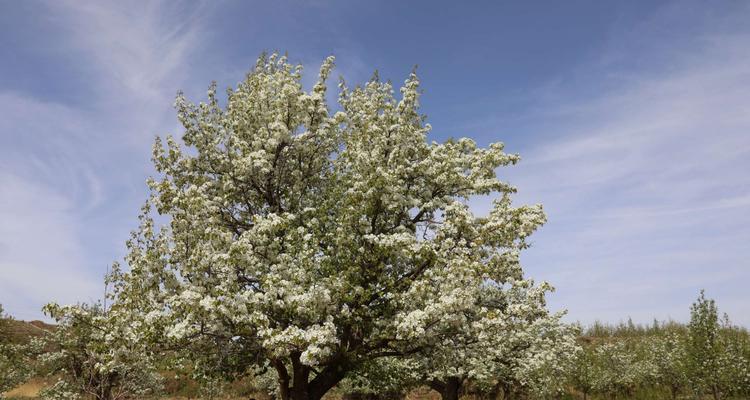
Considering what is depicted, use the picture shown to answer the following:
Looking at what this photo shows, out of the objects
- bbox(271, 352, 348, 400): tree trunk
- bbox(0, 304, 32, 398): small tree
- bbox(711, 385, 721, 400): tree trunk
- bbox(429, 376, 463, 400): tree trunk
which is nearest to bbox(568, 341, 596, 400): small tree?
bbox(711, 385, 721, 400): tree trunk

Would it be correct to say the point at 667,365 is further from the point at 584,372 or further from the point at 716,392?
the point at 716,392

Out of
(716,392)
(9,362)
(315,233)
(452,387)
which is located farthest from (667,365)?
(9,362)

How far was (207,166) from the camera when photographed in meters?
24.0

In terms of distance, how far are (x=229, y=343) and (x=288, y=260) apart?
3767 millimetres

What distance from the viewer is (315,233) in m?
21.2

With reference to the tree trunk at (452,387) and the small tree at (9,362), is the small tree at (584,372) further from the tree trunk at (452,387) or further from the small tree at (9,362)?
the small tree at (9,362)

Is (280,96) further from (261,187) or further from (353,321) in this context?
(353,321)

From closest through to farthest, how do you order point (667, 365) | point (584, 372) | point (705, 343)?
1. point (705, 343)
2. point (584, 372)
3. point (667, 365)

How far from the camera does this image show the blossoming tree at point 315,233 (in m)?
17.9

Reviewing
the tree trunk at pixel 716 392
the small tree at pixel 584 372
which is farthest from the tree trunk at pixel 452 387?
the tree trunk at pixel 716 392

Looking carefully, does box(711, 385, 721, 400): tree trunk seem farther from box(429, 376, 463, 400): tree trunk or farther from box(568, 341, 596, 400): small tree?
box(429, 376, 463, 400): tree trunk

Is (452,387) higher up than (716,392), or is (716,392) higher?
(716,392)

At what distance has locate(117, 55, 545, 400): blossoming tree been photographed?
17.9 m

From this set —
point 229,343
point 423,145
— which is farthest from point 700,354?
point 229,343
